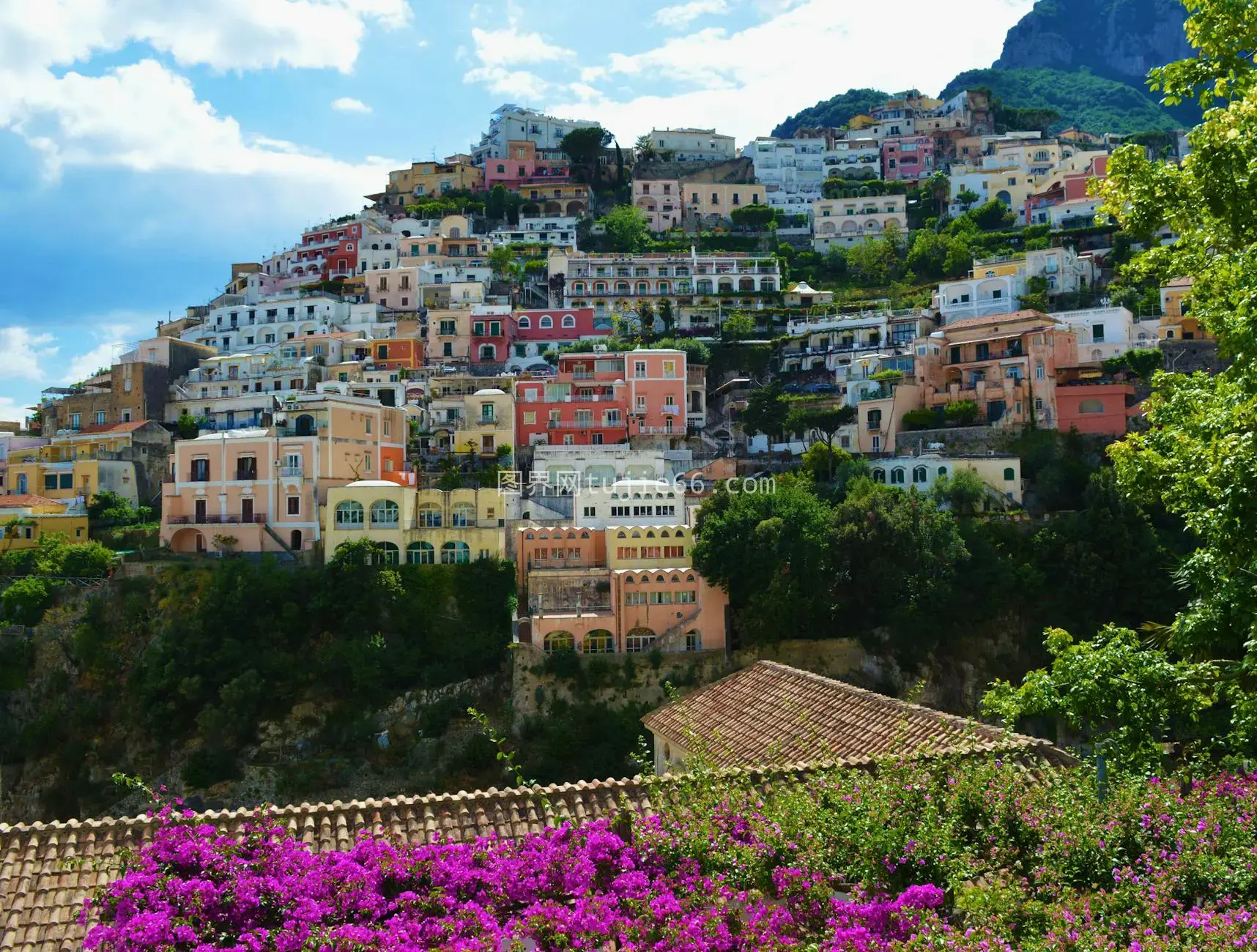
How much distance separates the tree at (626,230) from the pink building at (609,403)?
2325 centimetres

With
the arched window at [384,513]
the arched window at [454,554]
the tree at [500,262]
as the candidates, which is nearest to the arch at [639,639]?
the arched window at [454,554]

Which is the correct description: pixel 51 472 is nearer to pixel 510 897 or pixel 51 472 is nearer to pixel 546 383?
pixel 546 383

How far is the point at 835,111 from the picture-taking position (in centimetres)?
12462

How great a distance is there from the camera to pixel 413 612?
1309 inches

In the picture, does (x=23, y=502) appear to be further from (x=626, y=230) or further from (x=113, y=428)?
(x=626, y=230)

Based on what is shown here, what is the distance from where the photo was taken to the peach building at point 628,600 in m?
31.8

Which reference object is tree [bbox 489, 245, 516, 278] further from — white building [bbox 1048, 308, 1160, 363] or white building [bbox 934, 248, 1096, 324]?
white building [bbox 1048, 308, 1160, 363]

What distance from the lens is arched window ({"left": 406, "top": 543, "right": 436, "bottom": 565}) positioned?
34.6 m

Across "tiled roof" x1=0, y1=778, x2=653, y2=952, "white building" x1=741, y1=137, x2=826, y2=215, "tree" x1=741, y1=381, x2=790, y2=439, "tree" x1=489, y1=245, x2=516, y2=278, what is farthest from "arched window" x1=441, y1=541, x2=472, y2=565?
"white building" x1=741, y1=137, x2=826, y2=215

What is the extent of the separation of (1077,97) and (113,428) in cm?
10746

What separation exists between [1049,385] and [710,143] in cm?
4849

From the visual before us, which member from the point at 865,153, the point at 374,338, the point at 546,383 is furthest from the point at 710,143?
the point at 546,383

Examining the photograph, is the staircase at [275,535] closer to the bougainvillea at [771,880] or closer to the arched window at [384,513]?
the arched window at [384,513]

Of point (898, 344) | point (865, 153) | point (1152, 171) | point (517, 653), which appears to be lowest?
point (517, 653)
